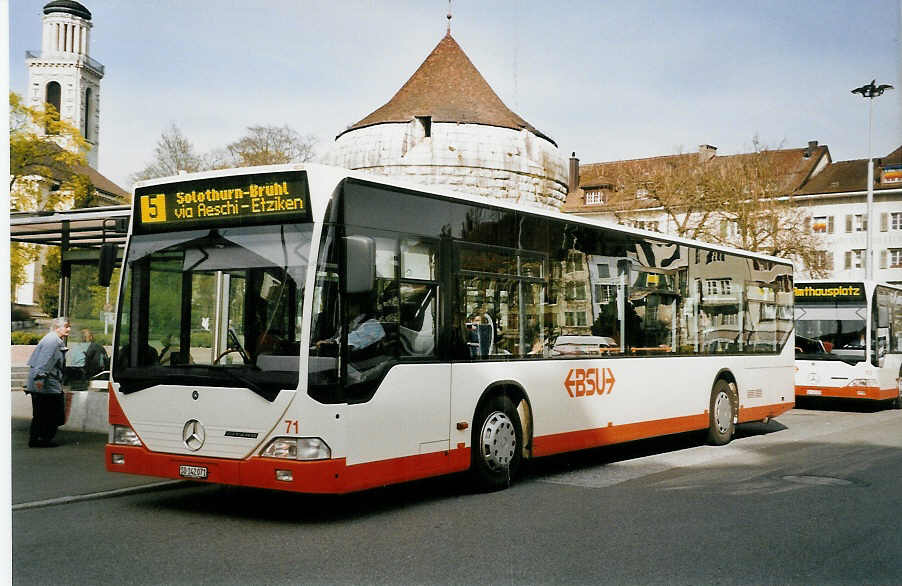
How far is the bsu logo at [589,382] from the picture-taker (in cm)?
1101

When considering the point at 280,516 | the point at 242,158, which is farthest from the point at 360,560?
the point at 242,158

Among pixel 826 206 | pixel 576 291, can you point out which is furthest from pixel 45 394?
pixel 826 206

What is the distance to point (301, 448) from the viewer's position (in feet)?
25.2

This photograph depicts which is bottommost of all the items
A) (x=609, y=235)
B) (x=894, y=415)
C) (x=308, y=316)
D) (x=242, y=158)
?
(x=894, y=415)

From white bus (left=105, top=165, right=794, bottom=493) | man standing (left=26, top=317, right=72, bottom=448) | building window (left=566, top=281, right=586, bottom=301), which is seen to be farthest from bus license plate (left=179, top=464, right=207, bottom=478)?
man standing (left=26, top=317, right=72, bottom=448)

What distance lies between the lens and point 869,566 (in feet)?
22.0

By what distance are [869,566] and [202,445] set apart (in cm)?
505

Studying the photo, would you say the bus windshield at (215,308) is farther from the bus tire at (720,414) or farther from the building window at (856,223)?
the building window at (856,223)

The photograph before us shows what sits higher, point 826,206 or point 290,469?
point 826,206

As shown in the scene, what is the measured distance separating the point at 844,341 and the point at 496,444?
14.4 m

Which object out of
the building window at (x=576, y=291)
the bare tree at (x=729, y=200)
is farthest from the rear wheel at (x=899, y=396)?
the building window at (x=576, y=291)

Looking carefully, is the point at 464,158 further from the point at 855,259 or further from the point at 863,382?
the point at 855,259

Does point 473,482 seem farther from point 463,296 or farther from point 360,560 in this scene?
point 360,560

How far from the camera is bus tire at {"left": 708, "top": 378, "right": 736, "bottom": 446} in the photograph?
14250 millimetres
